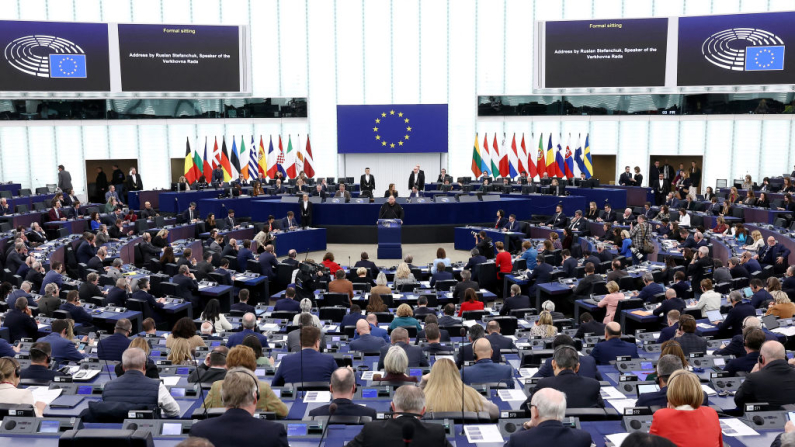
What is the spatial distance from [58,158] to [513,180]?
63.3 ft

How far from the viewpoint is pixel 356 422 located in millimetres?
5703

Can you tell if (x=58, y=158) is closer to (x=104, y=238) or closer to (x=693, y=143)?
(x=104, y=238)


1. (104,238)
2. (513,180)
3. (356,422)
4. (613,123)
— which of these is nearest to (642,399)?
(356,422)

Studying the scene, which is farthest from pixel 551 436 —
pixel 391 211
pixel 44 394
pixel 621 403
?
pixel 391 211

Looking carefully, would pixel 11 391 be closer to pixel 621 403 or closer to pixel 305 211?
pixel 621 403

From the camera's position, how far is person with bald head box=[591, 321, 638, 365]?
860cm

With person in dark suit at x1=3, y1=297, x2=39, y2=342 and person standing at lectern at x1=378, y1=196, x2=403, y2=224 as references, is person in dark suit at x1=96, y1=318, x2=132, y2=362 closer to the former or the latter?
person in dark suit at x1=3, y1=297, x2=39, y2=342

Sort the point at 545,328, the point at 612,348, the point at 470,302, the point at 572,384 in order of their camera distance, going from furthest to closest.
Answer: the point at 470,302 < the point at 545,328 < the point at 612,348 < the point at 572,384

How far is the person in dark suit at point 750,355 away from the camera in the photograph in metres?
7.52

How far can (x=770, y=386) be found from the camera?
250 inches

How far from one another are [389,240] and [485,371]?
14.1 metres

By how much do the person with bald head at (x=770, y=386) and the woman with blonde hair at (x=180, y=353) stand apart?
5858mm

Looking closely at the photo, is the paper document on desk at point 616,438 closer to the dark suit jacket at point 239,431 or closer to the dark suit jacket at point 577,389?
the dark suit jacket at point 577,389

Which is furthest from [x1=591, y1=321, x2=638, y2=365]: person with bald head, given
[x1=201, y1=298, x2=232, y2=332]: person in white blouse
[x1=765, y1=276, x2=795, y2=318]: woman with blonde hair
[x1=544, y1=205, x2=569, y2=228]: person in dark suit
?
[x1=544, y1=205, x2=569, y2=228]: person in dark suit
